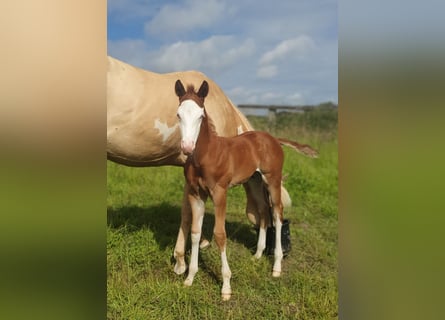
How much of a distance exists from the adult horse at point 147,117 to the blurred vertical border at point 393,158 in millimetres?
1191

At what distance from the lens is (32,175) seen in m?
0.78

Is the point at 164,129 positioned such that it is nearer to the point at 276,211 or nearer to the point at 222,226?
the point at 222,226

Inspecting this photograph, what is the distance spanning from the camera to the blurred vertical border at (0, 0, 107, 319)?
0.78 meters

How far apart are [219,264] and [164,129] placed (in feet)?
2.85

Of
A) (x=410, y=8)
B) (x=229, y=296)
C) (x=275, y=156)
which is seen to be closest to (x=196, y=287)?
(x=229, y=296)

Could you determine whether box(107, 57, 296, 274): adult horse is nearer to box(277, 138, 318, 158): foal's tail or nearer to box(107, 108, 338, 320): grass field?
box(107, 108, 338, 320): grass field

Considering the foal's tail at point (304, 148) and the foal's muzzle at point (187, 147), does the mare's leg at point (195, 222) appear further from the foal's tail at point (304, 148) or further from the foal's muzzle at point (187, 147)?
the foal's tail at point (304, 148)

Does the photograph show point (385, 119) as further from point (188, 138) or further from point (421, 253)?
point (188, 138)

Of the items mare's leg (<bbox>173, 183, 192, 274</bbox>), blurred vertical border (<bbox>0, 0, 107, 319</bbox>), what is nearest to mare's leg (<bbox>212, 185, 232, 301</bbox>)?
mare's leg (<bbox>173, 183, 192, 274</bbox>)

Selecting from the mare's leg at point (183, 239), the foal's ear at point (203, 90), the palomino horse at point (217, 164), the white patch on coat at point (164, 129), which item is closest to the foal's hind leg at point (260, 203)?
the palomino horse at point (217, 164)

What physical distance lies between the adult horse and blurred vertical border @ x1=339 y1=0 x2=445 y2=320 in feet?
3.91

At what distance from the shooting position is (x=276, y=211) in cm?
215

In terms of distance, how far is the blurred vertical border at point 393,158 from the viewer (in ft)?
2.95

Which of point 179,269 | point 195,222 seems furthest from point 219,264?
point 195,222
